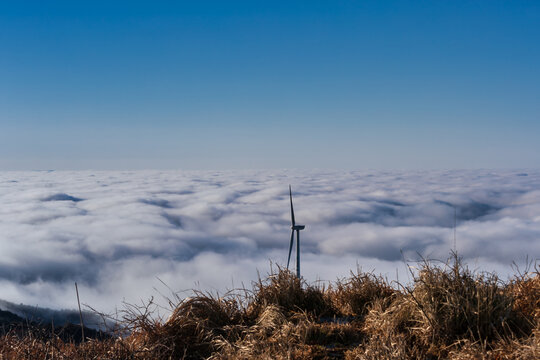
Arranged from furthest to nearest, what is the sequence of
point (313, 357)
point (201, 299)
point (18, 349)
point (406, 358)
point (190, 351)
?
1. point (201, 299)
2. point (190, 351)
3. point (18, 349)
4. point (313, 357)
5. point (406, 358)

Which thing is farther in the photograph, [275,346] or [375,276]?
[375,276]

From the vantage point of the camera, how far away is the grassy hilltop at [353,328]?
6754 mm

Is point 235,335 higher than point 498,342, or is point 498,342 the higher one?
point 498,342

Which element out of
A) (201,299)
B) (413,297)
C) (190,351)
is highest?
(413,297)

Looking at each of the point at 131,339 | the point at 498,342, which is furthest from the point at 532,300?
the point at 131,339

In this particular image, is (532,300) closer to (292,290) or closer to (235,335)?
(292,290)

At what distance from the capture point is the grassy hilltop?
675cm

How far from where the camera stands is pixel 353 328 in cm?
816

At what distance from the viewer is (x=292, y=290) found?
9.91 metres

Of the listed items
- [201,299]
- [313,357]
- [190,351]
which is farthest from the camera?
[201,299]

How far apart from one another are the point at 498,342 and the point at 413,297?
1.43m

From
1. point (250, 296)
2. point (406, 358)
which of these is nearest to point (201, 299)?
point (250, 296)

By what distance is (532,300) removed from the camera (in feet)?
26.5

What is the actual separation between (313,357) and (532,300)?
15.0ft
